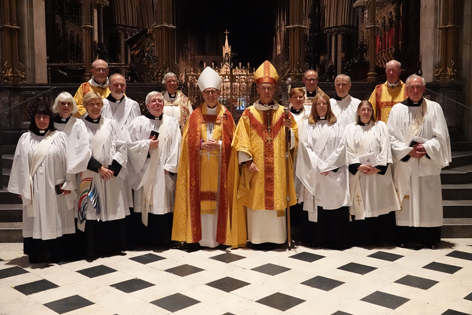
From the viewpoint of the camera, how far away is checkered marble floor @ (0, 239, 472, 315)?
11.9 feet

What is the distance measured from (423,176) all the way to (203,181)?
2541 mm

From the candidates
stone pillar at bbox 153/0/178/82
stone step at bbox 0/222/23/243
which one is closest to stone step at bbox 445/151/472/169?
stone pillar at bbox 153/0/178/82

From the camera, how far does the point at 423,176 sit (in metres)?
5.34

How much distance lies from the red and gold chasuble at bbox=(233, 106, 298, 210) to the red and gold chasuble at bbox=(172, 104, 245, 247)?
0.55 ft

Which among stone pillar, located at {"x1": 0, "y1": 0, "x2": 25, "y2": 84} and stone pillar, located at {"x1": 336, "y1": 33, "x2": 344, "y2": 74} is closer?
stone pillar, located at {"x1": 0, "y1": 0, "x2": 25, "y2": 84}

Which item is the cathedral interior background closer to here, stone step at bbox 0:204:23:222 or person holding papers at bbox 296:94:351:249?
stone step at bbox 0:204:23:222

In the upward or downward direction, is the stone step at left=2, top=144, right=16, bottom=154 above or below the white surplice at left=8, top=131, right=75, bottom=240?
above

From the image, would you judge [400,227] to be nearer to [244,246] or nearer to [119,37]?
[244,246]

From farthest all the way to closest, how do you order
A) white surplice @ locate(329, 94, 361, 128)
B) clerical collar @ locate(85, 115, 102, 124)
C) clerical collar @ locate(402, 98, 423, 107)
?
white surplice @ locate(329, 94, 361, 128) < clerical collar @ locate(402, 98, 423, 107) < clerical collar @ locate(85, 115, 102, 124)

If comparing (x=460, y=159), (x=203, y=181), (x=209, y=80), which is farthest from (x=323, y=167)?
(x=460, y=159)

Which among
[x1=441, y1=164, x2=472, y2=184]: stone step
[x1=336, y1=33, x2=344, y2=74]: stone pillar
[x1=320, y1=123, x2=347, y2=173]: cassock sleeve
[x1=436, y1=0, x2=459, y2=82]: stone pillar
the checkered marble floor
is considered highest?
[x1=336, y1=33, x2=344, y2=74]: stone pillar

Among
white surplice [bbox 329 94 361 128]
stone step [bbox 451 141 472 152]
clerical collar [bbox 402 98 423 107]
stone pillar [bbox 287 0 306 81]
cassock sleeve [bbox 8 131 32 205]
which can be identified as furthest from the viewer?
stone pillar [bbox 287 0 306 81]

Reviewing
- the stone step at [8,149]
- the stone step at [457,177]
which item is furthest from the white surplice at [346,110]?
the stone step at [8,149]

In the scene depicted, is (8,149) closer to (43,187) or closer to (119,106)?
(119,106)
